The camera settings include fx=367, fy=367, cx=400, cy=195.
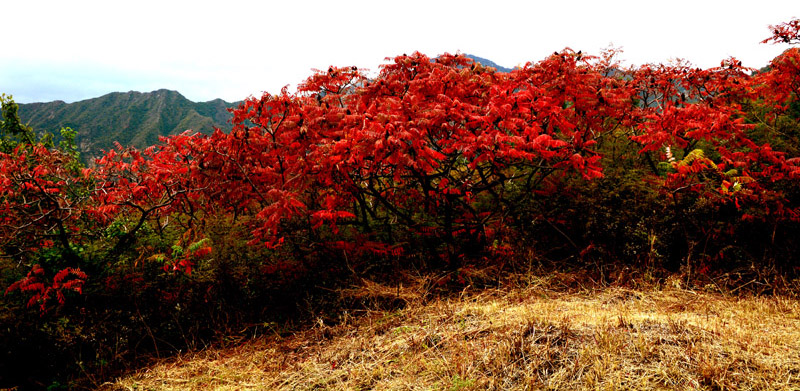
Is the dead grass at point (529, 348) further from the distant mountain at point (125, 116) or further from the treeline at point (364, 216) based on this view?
the distant mountain at point (125, 116)

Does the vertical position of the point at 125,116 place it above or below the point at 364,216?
above

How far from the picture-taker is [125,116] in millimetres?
105750

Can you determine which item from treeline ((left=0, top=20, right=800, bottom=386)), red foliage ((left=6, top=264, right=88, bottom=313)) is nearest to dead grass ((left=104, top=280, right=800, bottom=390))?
treeline ((left=0, top=20, right=800, bottom=386))

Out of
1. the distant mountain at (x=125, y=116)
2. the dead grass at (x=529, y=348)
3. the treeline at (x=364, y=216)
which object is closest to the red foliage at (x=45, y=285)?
the treeline at (x=364, y=216)

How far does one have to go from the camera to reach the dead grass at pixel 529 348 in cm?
242

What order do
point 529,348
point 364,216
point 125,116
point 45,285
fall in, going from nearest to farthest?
point 529,348, point 45,285, point 364,216, point 125,116

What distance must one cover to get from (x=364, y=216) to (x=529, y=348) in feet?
10.9

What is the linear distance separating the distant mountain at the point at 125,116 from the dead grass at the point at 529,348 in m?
96.3

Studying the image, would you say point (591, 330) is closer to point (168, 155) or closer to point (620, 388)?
point (620, 388)

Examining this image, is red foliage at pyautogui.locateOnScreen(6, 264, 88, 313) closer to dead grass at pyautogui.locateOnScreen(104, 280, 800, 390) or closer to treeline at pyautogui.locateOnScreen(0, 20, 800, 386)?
treeline at pyautogui.locateOnScreen(0, 20, 800, 386)

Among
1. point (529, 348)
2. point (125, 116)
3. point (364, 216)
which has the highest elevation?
point (125, 116)

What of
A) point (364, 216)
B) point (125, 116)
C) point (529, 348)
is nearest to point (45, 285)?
point (364, 216)

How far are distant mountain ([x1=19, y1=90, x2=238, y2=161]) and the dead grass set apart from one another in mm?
96348

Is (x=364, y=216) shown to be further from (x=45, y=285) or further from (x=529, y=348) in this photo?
(x=45, y=285)
